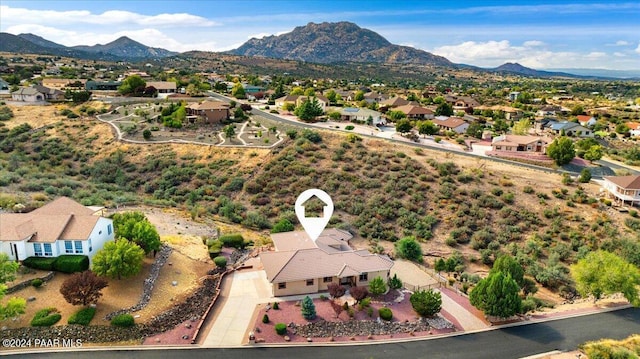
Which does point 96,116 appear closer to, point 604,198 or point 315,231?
point 315,231

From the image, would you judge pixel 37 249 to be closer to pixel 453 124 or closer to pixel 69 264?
pixel 69 264

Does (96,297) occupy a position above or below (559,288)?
above

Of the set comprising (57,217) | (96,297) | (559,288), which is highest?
(57,217)

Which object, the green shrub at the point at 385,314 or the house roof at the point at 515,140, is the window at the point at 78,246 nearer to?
the green shrub at the point at 385,314

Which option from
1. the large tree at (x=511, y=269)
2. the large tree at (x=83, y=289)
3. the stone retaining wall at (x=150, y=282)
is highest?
the large tree at (x=83, y=289)

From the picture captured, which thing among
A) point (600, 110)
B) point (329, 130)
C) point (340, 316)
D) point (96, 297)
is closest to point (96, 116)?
point (329, 130)

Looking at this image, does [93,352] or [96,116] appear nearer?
[93,352]

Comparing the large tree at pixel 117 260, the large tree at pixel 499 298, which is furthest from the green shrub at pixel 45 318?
the large tree at pixel 499 298
